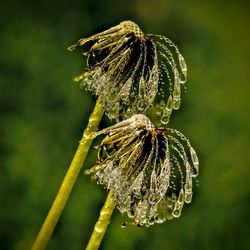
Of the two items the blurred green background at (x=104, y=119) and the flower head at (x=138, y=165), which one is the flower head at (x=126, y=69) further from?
the blurred green background at (x=104, y=119)

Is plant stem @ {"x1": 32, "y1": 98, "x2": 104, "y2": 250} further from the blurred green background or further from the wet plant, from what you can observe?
the blurred green background

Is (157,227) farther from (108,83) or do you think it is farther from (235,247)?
(108,83)

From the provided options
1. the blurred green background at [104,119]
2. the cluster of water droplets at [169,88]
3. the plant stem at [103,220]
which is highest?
the cluster of water droplets at [169,88]

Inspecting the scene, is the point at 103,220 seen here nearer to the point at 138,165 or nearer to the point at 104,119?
the point at 138,165

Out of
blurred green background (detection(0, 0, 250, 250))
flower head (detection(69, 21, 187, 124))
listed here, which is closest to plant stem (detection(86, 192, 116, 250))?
flower head (detection(69, 21, 187, 124))

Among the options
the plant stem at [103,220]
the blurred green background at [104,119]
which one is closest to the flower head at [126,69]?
the plant stem at [103,220]

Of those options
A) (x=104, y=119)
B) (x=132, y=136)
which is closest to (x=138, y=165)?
(x=132, y=136)
